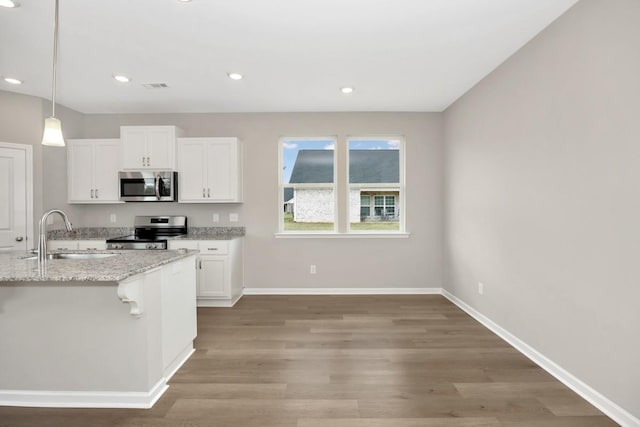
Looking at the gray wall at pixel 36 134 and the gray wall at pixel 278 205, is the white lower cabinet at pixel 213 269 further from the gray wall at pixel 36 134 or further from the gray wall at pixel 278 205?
the gray wall at pixel 36 134

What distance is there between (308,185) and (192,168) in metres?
1.62

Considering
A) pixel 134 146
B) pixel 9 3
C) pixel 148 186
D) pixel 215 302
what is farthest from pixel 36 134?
pixel 215 302

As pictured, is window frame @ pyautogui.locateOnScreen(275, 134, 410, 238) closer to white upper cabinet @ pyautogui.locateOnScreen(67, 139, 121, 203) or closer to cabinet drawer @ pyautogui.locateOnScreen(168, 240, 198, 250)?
cabinet drawer @ pyautogui.locateOnScreen(168, 240, 198, 250)

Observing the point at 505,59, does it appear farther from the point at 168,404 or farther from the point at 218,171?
the point at 168,404

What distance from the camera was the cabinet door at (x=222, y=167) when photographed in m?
4.52

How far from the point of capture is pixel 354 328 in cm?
351

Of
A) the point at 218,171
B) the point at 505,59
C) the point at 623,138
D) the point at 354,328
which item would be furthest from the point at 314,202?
the point at 623,138

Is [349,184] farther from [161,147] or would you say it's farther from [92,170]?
[92,170]

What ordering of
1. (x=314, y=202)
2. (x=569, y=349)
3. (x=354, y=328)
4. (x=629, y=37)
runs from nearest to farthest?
(x=629, y=37)
(x=569, y=349)
(x=354, y=328)
(x=314, y=202)

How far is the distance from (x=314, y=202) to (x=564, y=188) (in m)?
3.19

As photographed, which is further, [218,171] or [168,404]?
[218,171]

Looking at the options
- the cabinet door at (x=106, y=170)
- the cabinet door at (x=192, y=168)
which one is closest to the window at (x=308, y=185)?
the cabinet door at (x=192, y=168)

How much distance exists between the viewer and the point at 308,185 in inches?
197

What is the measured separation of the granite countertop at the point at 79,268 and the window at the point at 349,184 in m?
2.64
